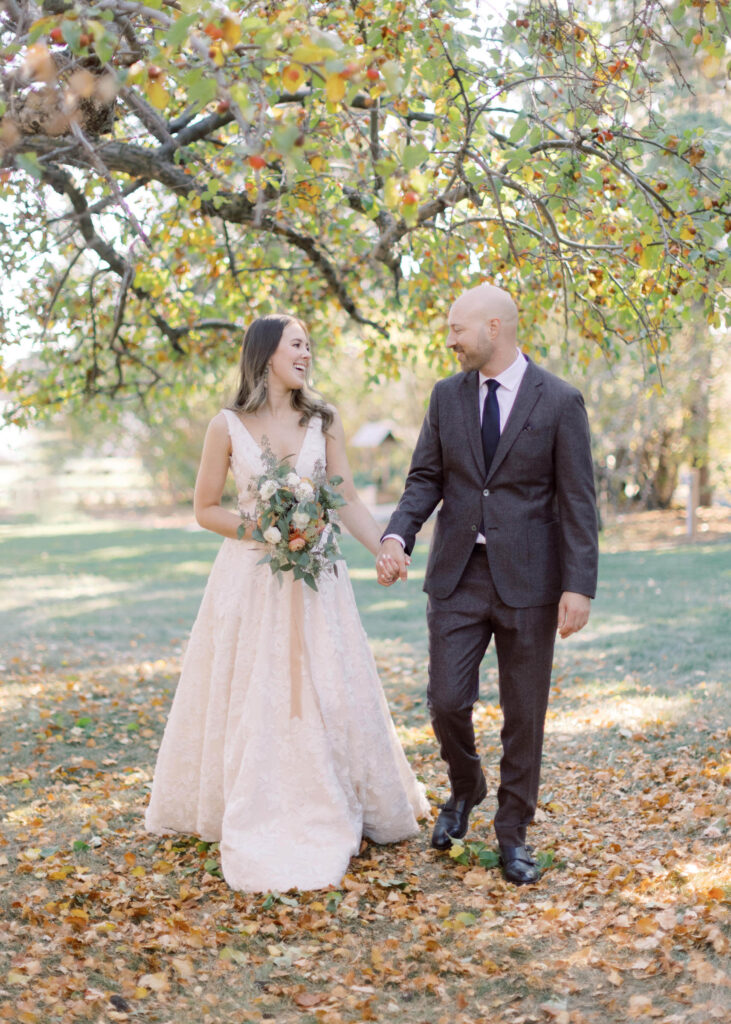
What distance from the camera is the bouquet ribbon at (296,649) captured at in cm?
420

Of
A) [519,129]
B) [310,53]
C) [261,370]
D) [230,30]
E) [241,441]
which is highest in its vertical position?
[519,129]

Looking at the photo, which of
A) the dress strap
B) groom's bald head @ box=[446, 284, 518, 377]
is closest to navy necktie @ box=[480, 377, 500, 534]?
groom's bald head @ box=[446, 284, 518, 377]

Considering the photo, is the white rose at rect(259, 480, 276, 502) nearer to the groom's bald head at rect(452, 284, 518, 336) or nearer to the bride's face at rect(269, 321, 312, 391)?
the bride's face at rect(269, 321, 312, 391)

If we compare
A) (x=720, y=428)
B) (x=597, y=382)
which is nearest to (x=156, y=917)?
(x=597, y=382)

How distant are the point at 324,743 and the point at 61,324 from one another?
18.3 ft

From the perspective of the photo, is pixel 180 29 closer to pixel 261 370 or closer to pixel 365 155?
pixel 261 370

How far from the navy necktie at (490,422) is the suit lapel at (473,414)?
2 cm

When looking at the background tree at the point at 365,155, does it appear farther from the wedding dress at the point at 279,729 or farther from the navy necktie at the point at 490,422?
the wedding dress at the point at 279,729

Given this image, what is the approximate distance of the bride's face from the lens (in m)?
4.29

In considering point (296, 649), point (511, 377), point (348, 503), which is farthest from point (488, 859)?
point (511, 377)

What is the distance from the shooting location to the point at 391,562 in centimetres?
401

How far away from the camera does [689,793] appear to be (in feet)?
16.3

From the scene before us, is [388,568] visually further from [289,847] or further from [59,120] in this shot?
[59,120]

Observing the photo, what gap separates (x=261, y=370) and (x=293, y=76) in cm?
211
